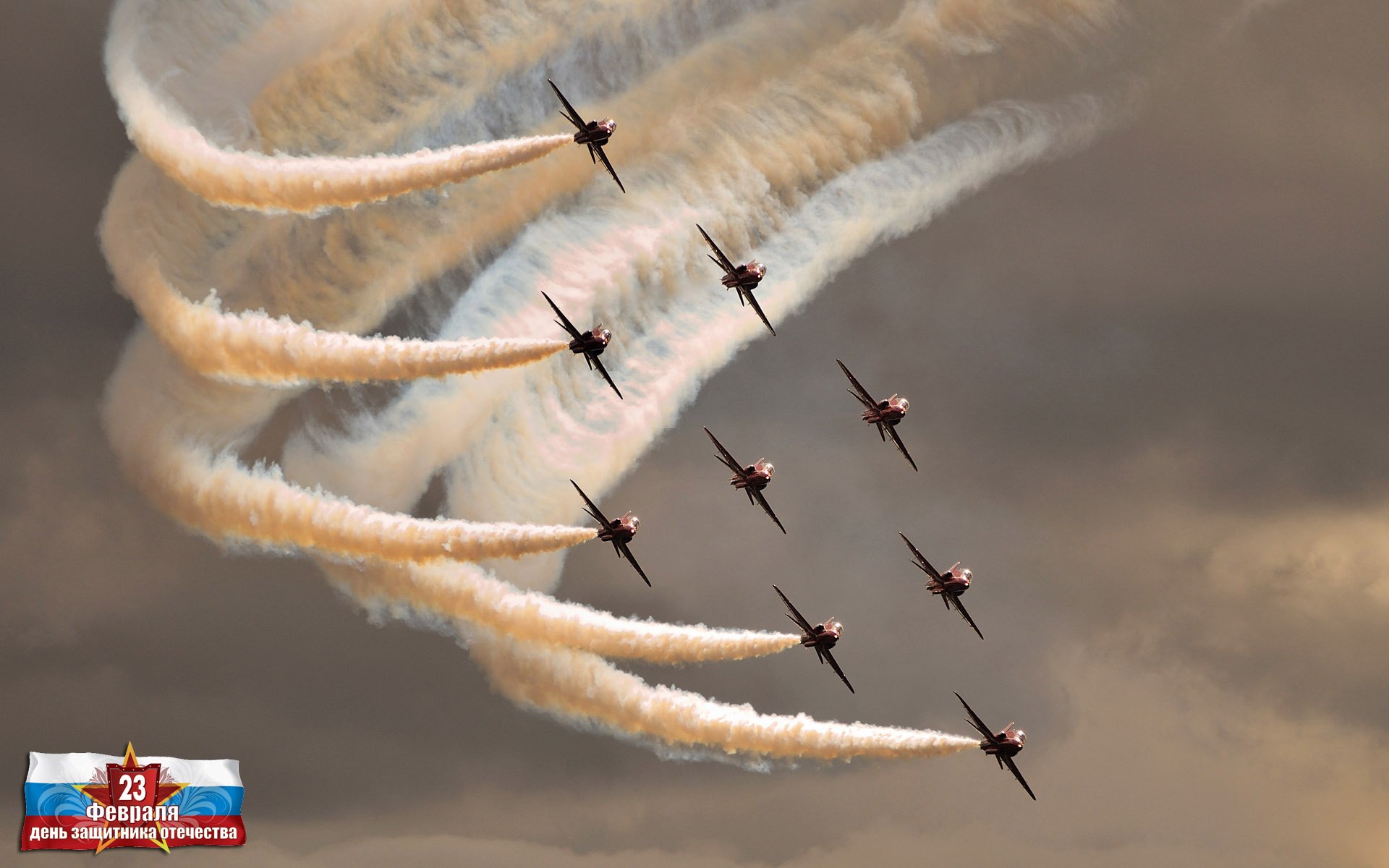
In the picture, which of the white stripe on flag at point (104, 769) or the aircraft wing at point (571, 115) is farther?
the white stripe on flag at point (104, 769)

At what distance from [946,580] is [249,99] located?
118ft

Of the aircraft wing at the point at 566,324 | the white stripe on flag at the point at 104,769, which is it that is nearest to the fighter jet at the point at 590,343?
the aircraft wing at the point at 566,324

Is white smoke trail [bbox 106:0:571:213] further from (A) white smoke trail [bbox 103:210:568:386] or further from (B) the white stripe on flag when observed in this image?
(B) the white stripe on flag

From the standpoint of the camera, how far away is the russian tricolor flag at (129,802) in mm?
83062

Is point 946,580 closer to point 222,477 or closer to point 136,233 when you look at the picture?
point 222,477

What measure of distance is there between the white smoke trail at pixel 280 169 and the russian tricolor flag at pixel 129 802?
3099 cm

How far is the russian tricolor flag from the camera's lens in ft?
273

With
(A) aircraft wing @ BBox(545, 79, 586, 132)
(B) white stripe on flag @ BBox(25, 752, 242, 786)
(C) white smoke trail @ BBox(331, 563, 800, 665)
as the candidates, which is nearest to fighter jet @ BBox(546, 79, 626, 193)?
(A) aircraft wing @ BBox(545, 79, 586, 132)

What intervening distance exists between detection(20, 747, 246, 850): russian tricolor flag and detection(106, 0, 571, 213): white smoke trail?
3099cm

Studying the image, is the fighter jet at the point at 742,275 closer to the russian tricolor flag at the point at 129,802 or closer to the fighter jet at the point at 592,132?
the fighter jet at the point at 592,132

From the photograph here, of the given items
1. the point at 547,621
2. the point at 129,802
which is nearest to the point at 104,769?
the point at 129,802

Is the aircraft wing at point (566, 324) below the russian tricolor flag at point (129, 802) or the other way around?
the other way around

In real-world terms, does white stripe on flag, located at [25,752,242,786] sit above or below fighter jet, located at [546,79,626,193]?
below

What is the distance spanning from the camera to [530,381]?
79.0 meters
